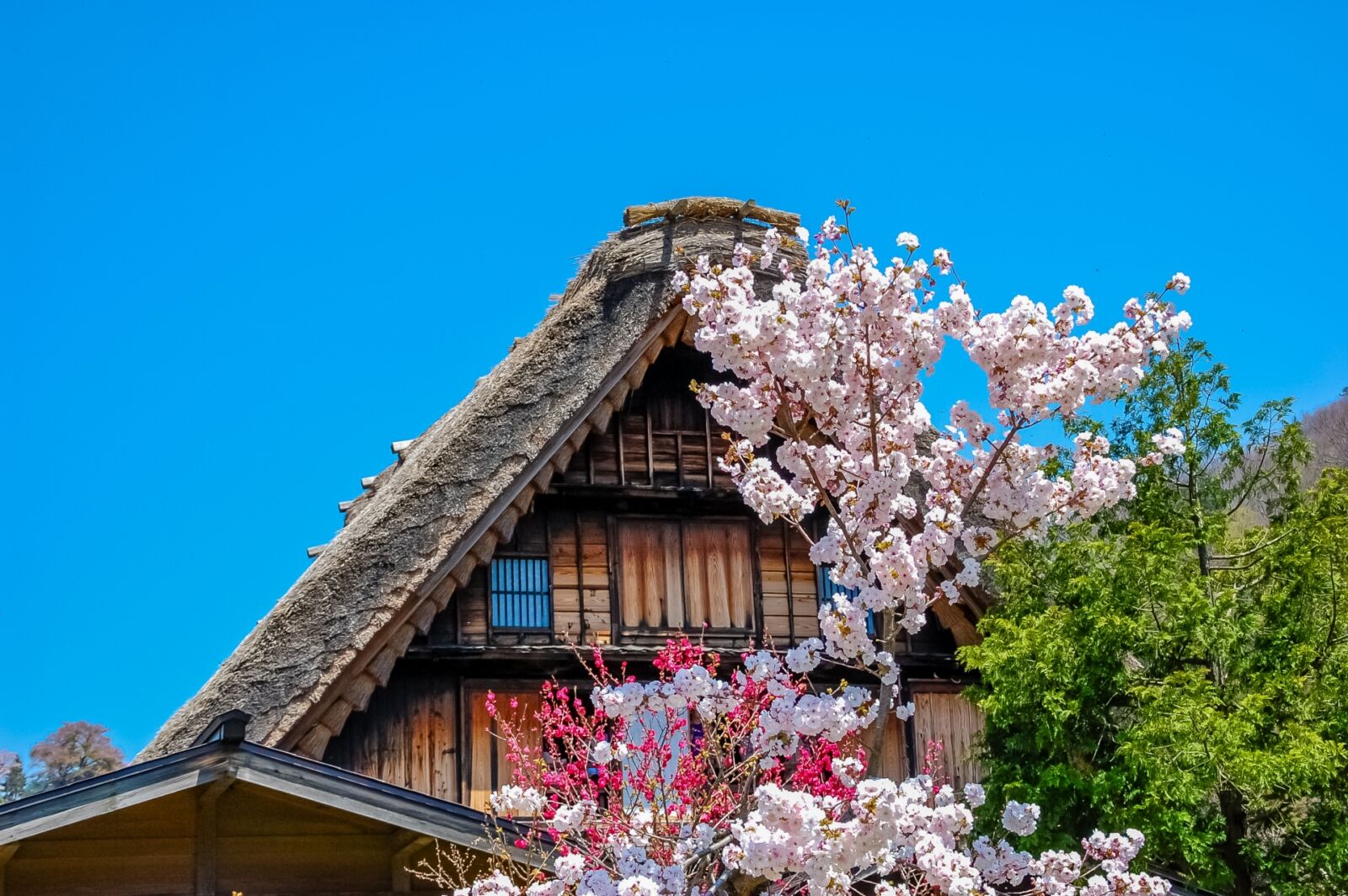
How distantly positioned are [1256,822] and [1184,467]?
344cm

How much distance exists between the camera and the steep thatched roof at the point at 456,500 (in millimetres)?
12156

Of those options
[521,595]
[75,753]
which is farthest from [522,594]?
[75,753]

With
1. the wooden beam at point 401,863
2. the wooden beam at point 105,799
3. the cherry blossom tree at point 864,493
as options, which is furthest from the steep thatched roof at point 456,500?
the cherry blossom tree at point 864,493

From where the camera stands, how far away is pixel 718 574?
14586 mm

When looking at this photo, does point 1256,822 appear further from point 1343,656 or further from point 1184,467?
point 1184,467

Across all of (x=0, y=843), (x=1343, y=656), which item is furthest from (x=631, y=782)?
(x=1343, y=656)

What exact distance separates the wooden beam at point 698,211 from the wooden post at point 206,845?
7.51m

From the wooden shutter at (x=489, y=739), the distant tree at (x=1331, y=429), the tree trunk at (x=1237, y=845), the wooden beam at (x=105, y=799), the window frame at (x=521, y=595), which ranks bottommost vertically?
the tree trunk at (x=1237, y=845)

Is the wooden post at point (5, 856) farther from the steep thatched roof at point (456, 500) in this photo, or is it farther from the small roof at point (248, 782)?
the steep thatched roof at point (456, 500)

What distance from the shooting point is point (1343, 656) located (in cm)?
1136

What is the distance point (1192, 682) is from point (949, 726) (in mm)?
3362

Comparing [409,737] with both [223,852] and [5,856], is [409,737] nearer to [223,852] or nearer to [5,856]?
[223,852]

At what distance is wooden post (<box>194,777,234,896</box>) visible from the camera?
9828 millimetres

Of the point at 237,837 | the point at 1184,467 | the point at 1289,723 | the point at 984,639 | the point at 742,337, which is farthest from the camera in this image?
the point at 1184,467
